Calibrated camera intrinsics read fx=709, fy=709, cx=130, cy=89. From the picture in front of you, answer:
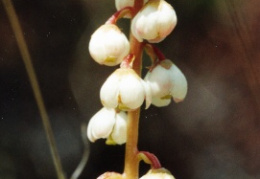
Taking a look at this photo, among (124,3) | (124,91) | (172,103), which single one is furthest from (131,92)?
(172,103)

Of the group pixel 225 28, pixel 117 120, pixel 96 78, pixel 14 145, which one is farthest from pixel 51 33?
pixel 117 120

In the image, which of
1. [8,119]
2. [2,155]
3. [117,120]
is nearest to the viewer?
[117,120]

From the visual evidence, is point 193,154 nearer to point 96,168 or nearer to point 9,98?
point 96,168

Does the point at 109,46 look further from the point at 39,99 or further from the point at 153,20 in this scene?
the point at 39,99

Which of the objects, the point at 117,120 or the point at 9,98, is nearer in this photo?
the point at 117,120

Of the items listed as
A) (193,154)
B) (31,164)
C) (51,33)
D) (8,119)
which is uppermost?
(51,33)

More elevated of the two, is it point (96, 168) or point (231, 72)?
point (231, 72)
